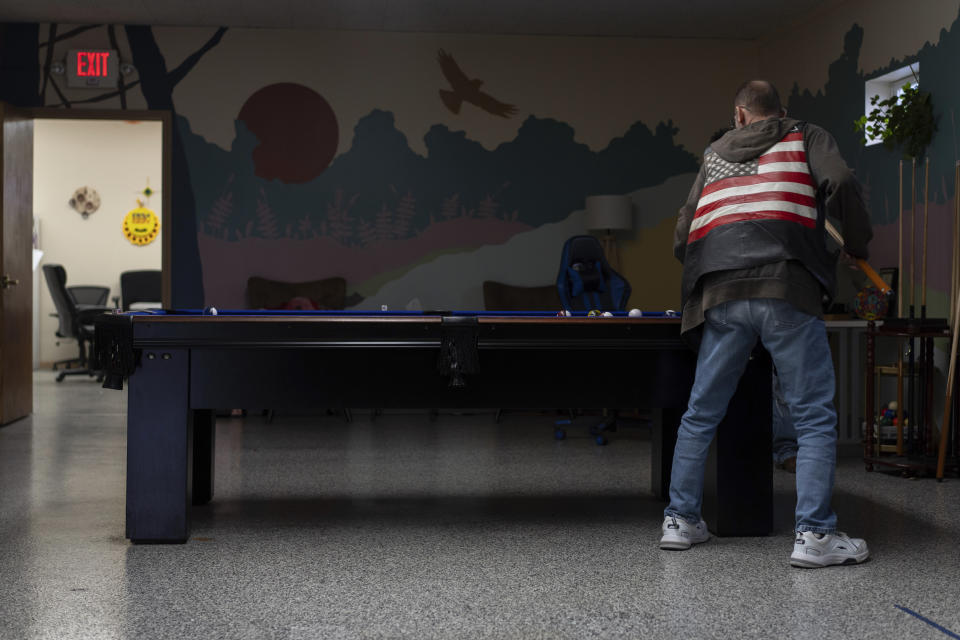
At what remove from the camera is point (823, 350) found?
9.19ft

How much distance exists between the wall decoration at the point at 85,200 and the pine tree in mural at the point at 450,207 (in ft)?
19.3

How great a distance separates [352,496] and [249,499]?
44 centimetres

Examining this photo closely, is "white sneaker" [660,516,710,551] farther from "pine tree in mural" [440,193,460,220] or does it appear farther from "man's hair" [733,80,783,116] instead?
"pine tree in mural" [440,193,460,220]

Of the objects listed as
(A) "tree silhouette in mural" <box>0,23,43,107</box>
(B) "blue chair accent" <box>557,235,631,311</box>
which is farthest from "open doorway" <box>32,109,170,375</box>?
(B) "blue chair accent" <box>557,235,631,311</box>

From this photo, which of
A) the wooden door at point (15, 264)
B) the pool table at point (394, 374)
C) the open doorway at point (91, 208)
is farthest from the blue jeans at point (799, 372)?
the open doorway at point (91, 208)

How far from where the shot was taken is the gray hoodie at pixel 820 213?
8.83 feet

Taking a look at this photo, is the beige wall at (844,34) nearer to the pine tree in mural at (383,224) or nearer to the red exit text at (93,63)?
the pine tree in mural at (383,224)

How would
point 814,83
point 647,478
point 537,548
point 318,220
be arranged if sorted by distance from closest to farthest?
point 537,548
point 647,478
point 814,83
point 318,220

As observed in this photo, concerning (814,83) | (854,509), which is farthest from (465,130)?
(854,509)

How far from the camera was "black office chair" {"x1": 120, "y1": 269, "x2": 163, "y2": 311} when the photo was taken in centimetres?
1041

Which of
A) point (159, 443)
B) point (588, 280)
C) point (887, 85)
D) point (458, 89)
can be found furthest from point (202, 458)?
point (887, 85)

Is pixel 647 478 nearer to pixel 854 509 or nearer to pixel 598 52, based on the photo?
pixel 854 509

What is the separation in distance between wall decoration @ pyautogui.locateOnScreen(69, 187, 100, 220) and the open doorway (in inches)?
0.5

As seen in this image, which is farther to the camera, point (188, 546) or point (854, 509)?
point (854, 509)
